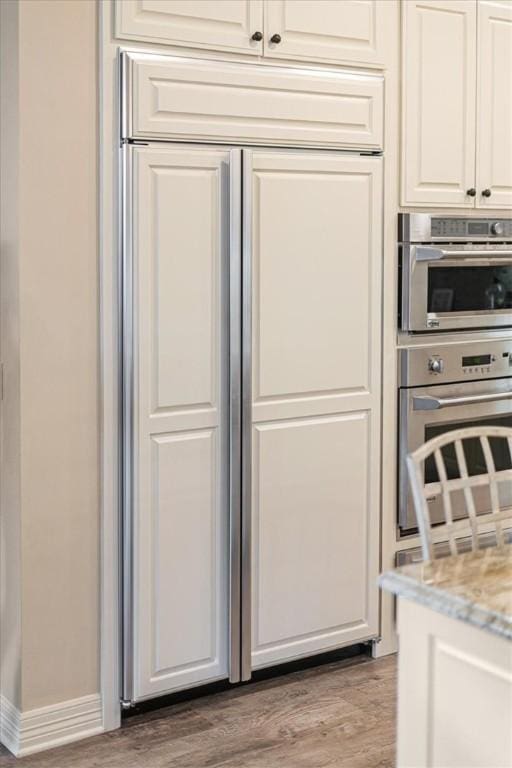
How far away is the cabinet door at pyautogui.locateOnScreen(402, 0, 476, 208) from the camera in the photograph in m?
3.41

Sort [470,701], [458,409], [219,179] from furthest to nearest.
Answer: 1. [458,409]
2. [219,179]
3. [470,701]

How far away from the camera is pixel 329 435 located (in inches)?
131

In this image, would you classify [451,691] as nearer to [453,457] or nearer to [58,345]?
[58,345]

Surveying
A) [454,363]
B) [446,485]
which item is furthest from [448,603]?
[454,363]

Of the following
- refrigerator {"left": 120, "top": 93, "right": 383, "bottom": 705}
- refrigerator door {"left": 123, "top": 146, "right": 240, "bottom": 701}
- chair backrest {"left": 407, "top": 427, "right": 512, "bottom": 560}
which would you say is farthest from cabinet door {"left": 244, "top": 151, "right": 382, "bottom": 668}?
chair backrest {"left": 407, "top": 427, "right": 512, "bottom": 560}

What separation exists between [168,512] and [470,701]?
150 centimetres

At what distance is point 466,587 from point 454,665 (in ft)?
0.42

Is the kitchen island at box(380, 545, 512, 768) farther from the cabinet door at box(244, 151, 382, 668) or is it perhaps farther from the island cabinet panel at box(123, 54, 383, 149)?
the island cabinet panel at box(123, 54, 383, 149)

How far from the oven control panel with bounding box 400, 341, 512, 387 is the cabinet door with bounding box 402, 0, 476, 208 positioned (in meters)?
0.50

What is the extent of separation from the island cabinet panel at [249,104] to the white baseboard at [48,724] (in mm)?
1616

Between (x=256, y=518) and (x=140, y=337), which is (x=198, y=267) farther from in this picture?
(x=256, y=518)

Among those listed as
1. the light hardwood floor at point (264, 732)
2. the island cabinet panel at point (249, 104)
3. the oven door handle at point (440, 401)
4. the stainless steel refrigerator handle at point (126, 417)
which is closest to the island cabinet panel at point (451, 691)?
the light hardwood floor at point (264, 732)

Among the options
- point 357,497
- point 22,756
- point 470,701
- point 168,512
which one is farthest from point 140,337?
point 470,701

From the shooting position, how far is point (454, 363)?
3564 mm
